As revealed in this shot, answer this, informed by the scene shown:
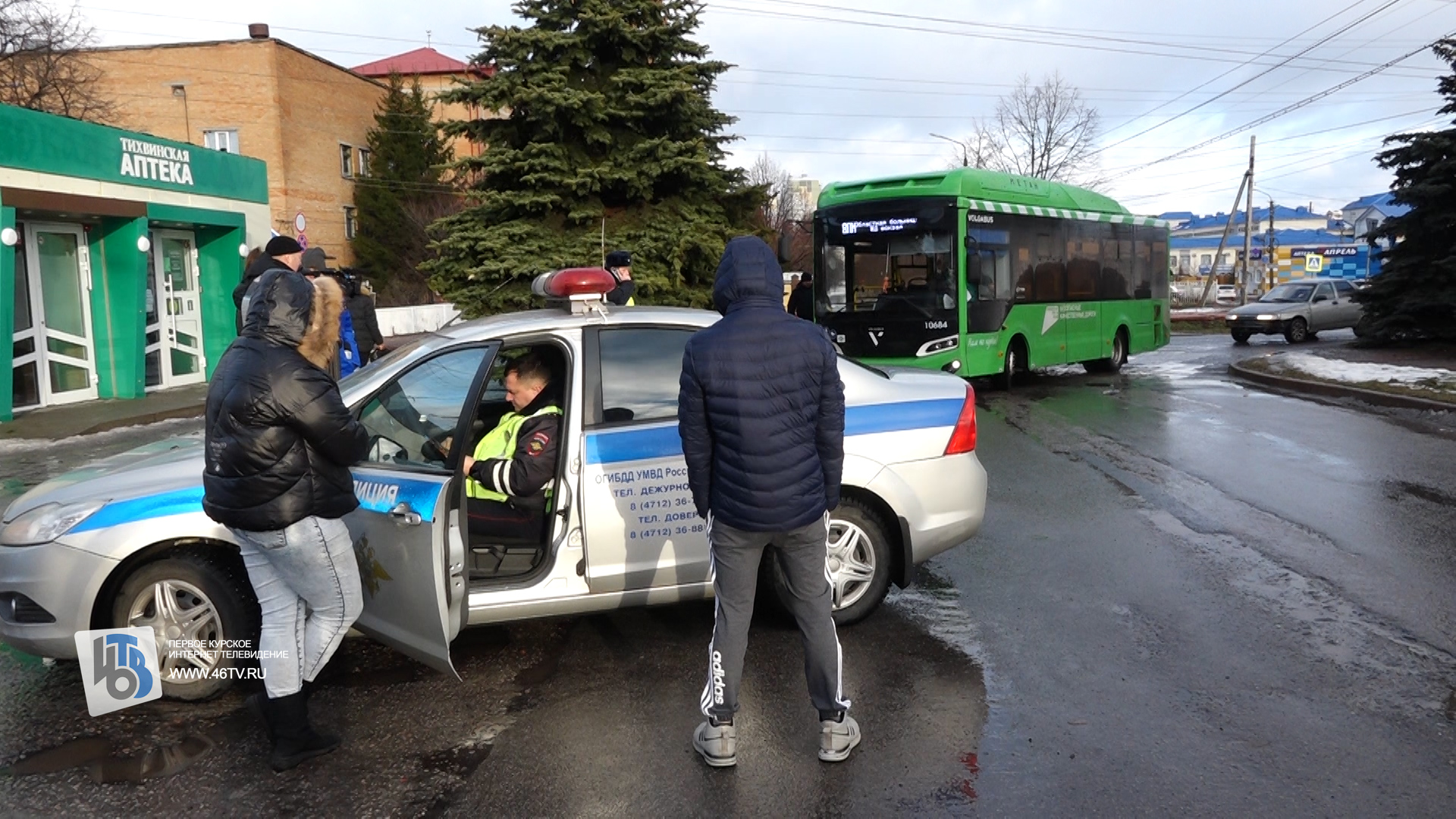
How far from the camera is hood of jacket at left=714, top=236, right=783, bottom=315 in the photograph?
Result: 3.81 meters

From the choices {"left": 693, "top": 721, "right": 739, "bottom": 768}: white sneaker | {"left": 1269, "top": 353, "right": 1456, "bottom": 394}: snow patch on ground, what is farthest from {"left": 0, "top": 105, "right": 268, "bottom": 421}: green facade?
{"left": 1269, "top": 353, "right": 1456, "bottom": 394}: snow patch on ground

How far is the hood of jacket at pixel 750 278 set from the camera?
12.5 ft

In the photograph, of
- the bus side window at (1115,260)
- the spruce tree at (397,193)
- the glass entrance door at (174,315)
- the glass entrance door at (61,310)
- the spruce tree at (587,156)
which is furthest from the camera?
the spruce tree at (397,193)

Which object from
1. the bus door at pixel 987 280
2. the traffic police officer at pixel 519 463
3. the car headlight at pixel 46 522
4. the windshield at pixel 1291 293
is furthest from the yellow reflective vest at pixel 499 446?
the windshield at pixel 1291 293

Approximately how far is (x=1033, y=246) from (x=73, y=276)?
15.1 metres

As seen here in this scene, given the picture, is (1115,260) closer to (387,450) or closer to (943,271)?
(943,271)

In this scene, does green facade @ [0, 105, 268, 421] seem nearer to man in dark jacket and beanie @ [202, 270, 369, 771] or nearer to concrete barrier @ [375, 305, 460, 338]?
concrete barrier @ [375, 305, 460, 338]

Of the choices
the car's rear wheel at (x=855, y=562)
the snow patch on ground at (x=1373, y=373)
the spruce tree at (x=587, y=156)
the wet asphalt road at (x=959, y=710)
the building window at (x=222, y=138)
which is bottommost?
the wet asphalt road at (x=959, y=710)

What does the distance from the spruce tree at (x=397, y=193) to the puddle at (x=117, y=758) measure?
141 feet

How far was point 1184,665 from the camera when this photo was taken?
481cm

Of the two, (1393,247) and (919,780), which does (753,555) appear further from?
(1393,247)

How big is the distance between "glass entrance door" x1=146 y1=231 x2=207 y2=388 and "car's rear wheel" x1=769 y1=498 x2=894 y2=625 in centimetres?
1662

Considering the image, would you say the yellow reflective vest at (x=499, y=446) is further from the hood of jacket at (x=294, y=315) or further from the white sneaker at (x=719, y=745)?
the white sneaker at (x=719, y=745)

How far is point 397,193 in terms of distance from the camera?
47.0 metres
